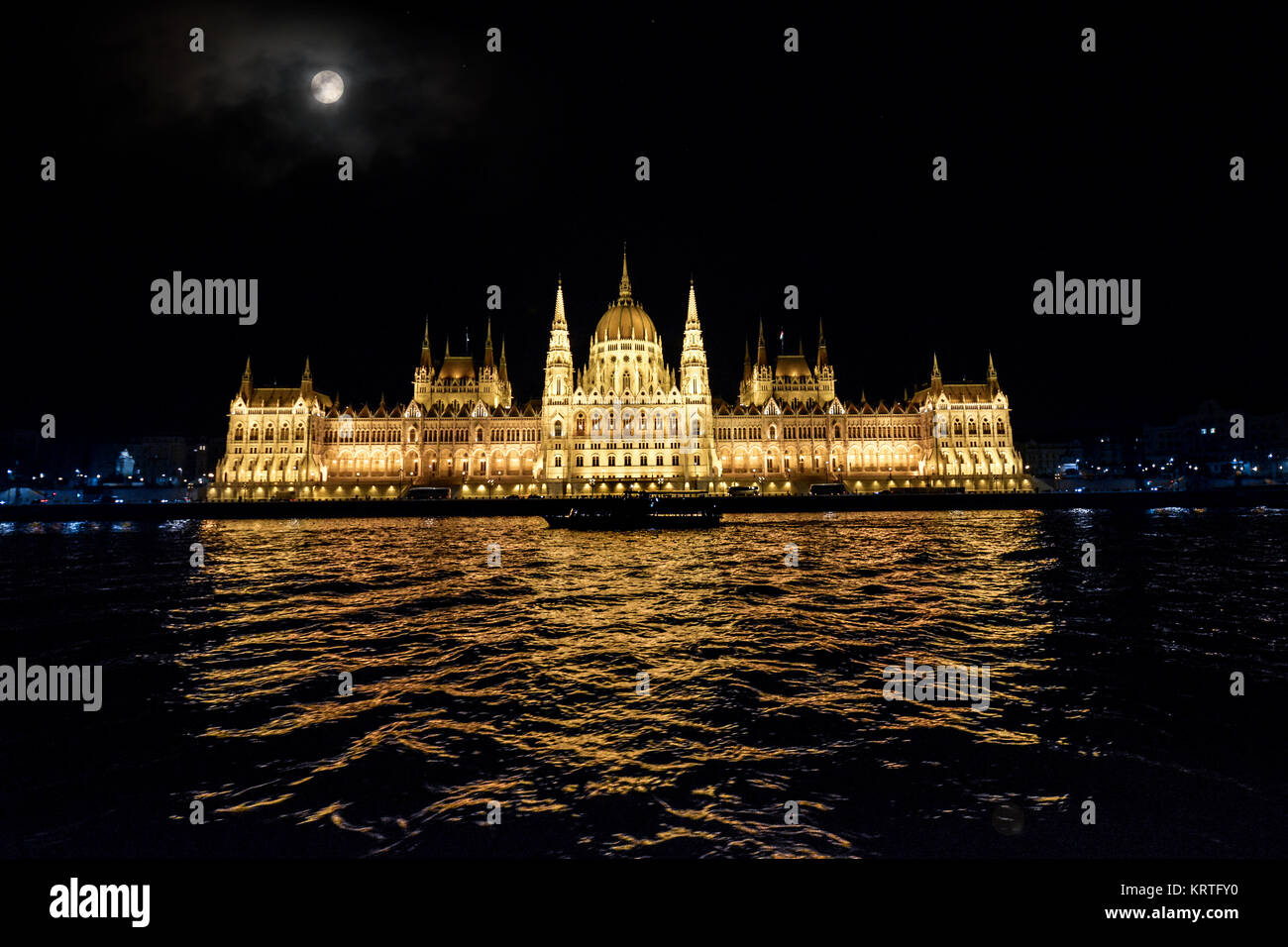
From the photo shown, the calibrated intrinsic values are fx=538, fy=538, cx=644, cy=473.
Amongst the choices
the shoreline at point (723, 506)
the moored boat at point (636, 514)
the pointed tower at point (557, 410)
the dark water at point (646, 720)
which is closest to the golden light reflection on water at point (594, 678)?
the dark water at point (646, 720)

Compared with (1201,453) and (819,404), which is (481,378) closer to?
(819,404)

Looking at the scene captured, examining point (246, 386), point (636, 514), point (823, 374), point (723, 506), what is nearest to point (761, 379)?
point (823, 374)

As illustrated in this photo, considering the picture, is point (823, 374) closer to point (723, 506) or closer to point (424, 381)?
point (723, 506)

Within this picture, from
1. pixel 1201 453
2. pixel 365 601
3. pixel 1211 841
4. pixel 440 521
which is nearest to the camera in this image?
pixel 1211 841
